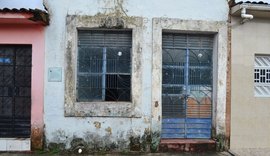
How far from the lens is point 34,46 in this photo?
739 cm

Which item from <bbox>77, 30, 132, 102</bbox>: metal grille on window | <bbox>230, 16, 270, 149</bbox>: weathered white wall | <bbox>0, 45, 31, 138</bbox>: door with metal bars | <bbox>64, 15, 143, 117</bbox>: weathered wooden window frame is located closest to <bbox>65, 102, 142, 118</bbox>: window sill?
<bbox>64, 15, 143, 117</bbox>: weathered wooden window frame

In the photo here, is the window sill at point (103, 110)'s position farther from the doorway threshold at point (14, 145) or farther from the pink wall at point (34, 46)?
the doorway threshold at point (14, 145)

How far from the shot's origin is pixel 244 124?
7773mm

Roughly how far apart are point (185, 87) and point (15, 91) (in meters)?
4.12

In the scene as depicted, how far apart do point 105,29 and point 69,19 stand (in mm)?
867

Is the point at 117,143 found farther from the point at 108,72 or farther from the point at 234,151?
the point at 234,151

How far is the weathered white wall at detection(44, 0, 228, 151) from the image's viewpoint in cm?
736

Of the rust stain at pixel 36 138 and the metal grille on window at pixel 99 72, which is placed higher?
the metal grille on window at pixel 99 72

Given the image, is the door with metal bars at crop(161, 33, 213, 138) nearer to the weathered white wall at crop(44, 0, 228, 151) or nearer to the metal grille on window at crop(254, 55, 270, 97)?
the weathered white wall at crop(44, 0, 228, 151)

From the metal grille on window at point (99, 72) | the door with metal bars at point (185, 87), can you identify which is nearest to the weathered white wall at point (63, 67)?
the metal grille on window at point (99, 72)

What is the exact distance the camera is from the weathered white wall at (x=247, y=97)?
776 centimetres

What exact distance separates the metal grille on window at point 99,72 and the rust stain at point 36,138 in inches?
47.2

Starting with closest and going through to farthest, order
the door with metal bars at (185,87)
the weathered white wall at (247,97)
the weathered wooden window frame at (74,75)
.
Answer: the weathered wooden window frame at (74,75)
the weathered white wall at (247,97)
the door with metal bars at (185,87)

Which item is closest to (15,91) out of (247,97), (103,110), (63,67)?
(63,67)
